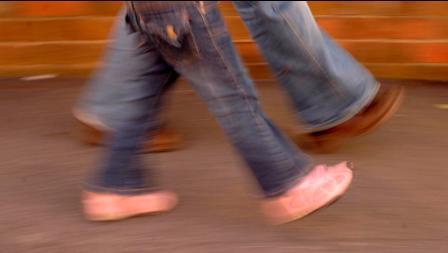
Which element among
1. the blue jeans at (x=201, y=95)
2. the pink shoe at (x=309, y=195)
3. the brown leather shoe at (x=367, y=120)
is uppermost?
the blue jeans at (x=201, y=95)

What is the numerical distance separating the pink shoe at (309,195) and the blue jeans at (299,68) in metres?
0.54

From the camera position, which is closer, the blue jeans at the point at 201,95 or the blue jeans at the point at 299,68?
the blue jeans at the point at 201,95

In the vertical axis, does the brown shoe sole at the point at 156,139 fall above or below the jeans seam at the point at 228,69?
below

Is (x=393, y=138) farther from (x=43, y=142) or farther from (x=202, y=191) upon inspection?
(x=43, y=142)

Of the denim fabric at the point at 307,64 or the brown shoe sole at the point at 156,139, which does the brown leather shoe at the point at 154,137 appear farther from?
the denim fabric at the point at 307,64

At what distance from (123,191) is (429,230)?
1147mm

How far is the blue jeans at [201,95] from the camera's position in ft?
9.88

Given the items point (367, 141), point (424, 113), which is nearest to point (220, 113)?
point (367, 141)

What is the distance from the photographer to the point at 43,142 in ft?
13.3

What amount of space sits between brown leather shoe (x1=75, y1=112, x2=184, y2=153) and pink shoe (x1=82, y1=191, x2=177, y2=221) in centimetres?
49

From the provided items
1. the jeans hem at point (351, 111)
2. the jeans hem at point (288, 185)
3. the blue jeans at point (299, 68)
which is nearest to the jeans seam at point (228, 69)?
→ the jeans hem at point (288, 185)

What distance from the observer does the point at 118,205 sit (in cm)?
332

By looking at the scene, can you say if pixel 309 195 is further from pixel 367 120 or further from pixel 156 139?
pixel 156 139

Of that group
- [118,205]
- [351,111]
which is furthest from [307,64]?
[118,205]
